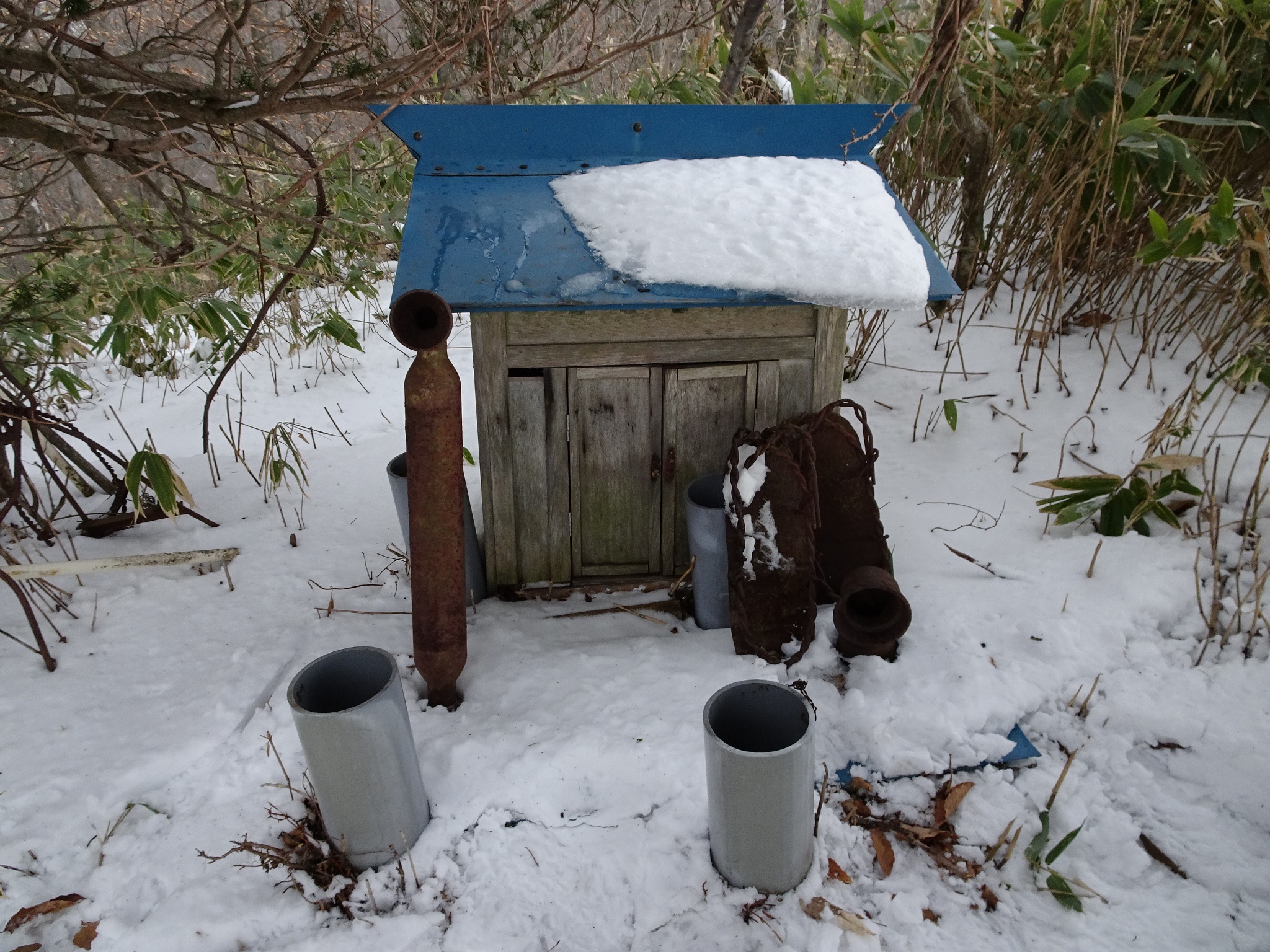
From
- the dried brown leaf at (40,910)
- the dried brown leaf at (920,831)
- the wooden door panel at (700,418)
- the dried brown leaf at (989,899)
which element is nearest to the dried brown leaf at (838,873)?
the dried brown leaf at (920,831)

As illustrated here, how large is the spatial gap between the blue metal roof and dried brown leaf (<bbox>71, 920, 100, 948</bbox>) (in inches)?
70.0

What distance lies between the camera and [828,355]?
274 centimetres

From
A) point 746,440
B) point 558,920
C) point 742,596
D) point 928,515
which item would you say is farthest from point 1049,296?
point 558,920

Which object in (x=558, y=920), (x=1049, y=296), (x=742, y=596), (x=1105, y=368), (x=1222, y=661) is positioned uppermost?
(x=1049, y=296)

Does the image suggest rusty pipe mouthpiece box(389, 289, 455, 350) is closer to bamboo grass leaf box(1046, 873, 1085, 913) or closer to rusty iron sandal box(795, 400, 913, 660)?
rusty iron sandal box(795, 400, 913, 660)

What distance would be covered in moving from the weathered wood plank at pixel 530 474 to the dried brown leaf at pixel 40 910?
1.59 metres

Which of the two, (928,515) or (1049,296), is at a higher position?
(1049,296)

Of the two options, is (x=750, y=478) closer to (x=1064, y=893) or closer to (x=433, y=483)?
(x=433, y=483)

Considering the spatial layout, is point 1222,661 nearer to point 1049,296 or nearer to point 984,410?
point 984,410

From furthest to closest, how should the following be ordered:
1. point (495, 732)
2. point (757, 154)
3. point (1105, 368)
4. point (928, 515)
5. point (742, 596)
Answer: point (1105, 368)
point (928, 515)
point (757, 154)
point (742, 596)
point (495, 732)

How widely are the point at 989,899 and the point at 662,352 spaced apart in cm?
183

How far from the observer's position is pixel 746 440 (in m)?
2.62

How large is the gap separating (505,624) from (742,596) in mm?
909

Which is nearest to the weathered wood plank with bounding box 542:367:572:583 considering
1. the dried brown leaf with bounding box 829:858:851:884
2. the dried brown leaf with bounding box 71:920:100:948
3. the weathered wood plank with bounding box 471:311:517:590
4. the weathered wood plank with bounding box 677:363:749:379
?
the weathered wood plank with bounding box 471:311:517:590
